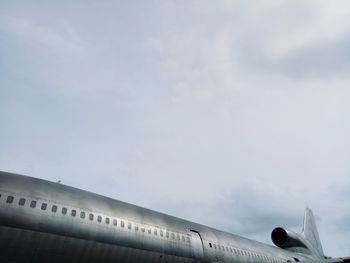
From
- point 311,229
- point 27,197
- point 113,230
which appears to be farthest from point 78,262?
point 311,229

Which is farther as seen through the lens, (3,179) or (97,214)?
(97,214)

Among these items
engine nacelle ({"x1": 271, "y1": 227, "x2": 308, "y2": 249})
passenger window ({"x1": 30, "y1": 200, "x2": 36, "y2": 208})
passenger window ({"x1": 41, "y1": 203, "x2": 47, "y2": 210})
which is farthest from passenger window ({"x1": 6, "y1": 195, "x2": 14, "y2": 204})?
engine nacelle ({"x1": 271, "y1": 227, "x2": 308, "y2": 249})

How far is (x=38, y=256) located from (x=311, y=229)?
1598 inches

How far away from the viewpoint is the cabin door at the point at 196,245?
2084cm

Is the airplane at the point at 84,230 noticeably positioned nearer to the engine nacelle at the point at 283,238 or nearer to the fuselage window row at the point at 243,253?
the fuselage window row at the point at 243,253

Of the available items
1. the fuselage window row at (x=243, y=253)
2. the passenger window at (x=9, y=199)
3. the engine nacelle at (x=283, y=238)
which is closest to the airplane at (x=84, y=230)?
the passenger window at (x=9, y=199)

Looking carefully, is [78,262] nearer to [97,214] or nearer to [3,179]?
[97,214]

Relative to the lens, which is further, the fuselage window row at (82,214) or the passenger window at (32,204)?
the passenger window at (32,204)

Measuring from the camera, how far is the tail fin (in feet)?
143

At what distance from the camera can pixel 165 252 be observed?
18.8 metres

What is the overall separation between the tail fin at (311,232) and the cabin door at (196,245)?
85.0 ft

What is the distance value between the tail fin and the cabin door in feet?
85.0

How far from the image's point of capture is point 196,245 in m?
21.2

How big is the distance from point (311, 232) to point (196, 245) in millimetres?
29563
